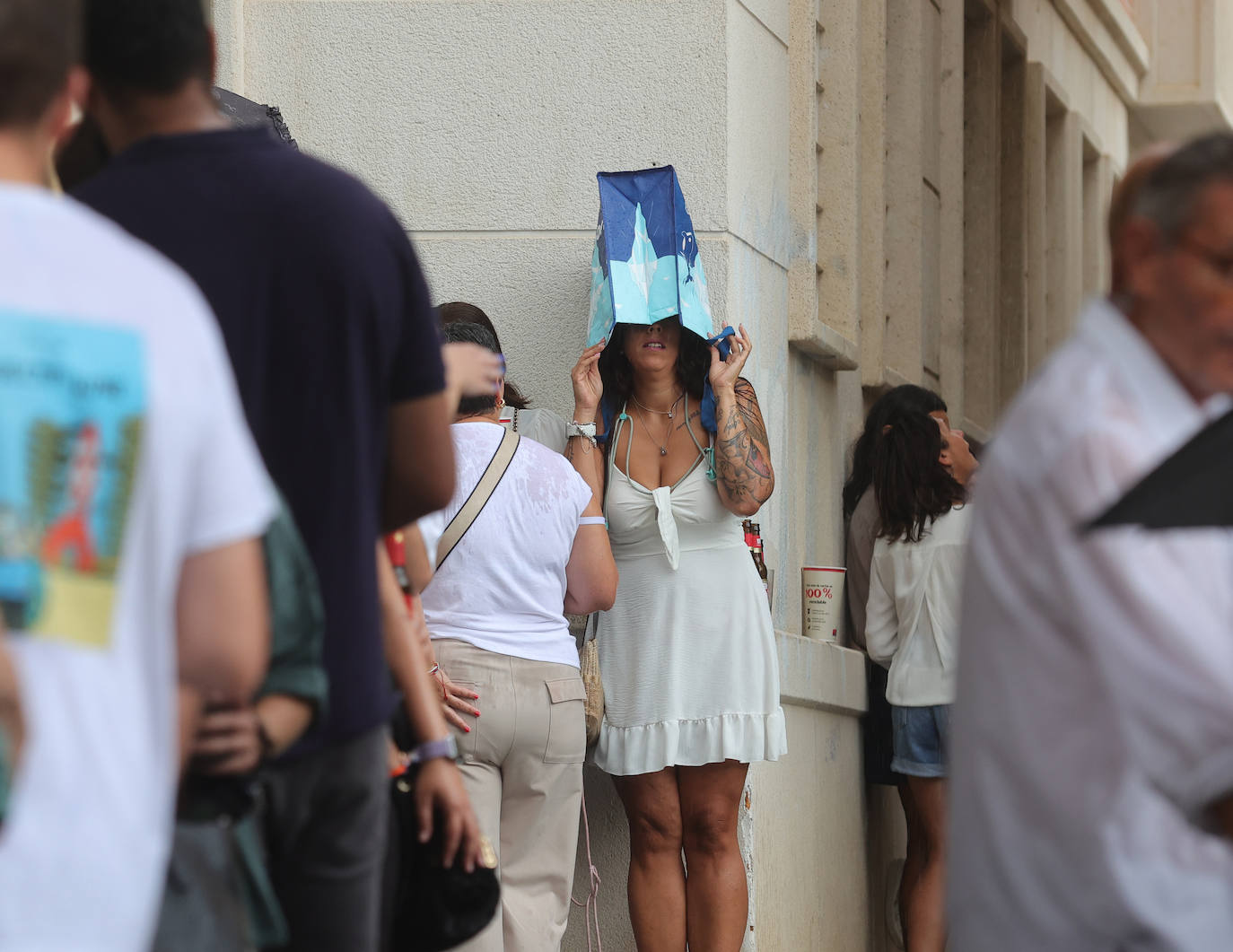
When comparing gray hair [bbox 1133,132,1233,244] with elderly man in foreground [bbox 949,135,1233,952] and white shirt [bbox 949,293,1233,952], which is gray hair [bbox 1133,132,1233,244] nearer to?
elderly man in foreground [bbox 949,135,1233,952]

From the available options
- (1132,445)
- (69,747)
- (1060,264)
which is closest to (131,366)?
(69,747)

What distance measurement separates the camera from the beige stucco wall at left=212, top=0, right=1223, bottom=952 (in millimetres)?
6945

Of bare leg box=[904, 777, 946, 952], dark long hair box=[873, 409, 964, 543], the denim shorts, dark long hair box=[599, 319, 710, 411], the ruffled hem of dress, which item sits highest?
dark long hair box=[599, 319, 710, 411]

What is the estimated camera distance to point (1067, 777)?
2.03m

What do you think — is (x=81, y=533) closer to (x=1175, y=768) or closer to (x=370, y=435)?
(x=370, y=435)

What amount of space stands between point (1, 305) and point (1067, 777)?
1.16 m

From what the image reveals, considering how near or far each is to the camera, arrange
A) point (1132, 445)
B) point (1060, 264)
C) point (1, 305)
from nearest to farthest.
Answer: point (1, 305)
point (1132, 445)
point (1060, 264)

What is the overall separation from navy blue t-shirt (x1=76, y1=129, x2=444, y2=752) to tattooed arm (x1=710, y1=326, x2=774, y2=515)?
12.2 feet

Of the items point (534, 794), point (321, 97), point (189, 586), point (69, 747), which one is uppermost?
point (321, 97)

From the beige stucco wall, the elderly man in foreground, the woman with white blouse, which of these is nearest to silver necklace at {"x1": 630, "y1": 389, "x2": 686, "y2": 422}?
the beige stucco wall

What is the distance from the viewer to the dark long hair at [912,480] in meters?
7.82

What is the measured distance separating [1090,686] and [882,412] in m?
6.21

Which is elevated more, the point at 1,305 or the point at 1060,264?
the point at 1060,264

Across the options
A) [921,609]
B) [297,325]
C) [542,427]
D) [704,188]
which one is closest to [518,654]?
[542,427]
